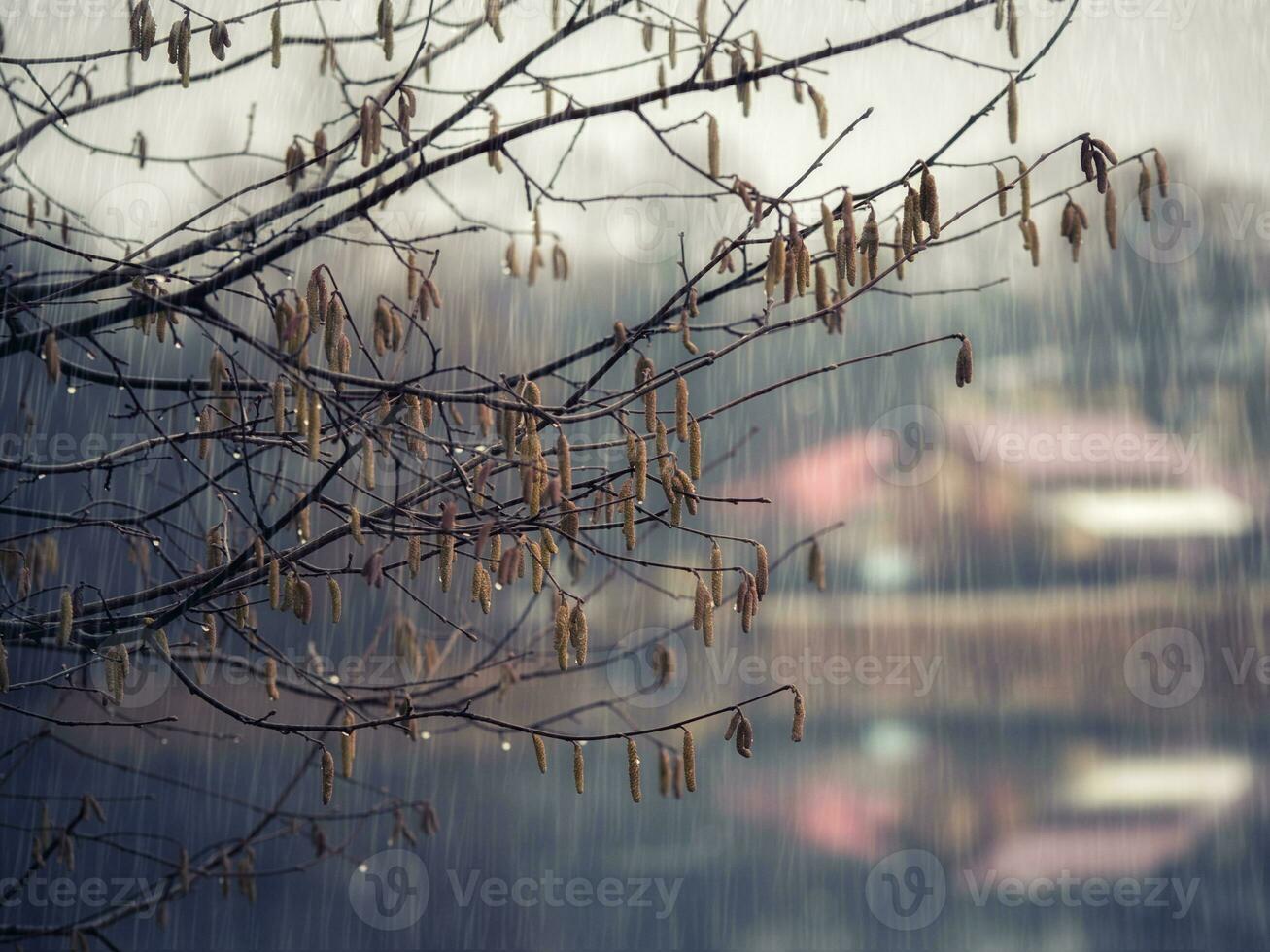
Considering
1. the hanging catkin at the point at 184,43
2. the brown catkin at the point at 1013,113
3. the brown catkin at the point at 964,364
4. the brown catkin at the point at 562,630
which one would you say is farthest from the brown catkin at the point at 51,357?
the brown catkin at the point at 1013,113

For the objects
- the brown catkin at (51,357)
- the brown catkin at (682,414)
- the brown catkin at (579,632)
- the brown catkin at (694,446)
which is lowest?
the brown catkin at (579,632)

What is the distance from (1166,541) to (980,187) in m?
2.06

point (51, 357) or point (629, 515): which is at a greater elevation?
point (51, 357)

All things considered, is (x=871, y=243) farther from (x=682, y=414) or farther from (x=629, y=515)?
(x=629, y=515)

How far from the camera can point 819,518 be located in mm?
5648

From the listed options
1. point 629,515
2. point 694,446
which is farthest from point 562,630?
point 694,446

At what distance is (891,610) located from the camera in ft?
18.6

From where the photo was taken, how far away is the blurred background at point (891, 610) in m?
5.17

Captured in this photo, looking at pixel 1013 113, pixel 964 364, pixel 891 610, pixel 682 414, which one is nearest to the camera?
pixel 682 414

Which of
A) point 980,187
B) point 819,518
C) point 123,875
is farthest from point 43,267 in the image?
point 980,187

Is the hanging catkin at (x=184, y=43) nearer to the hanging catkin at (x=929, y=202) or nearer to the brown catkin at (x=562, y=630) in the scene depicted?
the brown catkin at (x=562, y=630)

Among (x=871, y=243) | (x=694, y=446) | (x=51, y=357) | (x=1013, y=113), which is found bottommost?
(x=694, y=446)

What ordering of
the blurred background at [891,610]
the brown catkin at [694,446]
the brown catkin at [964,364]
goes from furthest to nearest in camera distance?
the blurred background at [891,610] → the brown catkin at [964,364] → the brown catkin at [694,446]

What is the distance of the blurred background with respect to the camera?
204 inches
